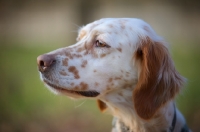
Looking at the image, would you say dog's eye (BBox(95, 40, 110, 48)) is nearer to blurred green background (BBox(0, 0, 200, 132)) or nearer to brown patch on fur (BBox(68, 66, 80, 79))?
brown patch on fur (BBox(68, 66, 80, 79))

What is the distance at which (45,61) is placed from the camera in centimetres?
195

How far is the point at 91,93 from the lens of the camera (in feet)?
6.84

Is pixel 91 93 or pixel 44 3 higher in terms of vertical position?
pixel 44 3

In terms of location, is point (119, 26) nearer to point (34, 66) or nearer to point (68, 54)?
point (68, 54)

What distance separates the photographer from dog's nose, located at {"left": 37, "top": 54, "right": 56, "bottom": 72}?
194 cm

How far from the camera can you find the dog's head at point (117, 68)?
202 centimetres

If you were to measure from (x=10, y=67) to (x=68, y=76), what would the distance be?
2410 millimetres

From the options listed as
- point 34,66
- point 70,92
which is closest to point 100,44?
point 70,92

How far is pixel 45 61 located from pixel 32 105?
2.33 metres

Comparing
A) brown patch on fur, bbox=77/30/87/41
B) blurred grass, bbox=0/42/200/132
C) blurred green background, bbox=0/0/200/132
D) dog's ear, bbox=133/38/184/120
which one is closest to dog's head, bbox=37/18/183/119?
dog's ear, bbox=133/38/184/120

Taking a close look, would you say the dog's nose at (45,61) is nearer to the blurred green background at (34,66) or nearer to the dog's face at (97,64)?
the dog's face at (97,64)

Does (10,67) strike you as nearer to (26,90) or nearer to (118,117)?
(26,90)

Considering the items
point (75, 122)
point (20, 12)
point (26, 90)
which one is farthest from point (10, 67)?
point (75, 122)

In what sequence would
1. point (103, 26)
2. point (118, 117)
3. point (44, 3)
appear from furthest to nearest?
point (44, 3), point (118, 117), point (103, 26)
